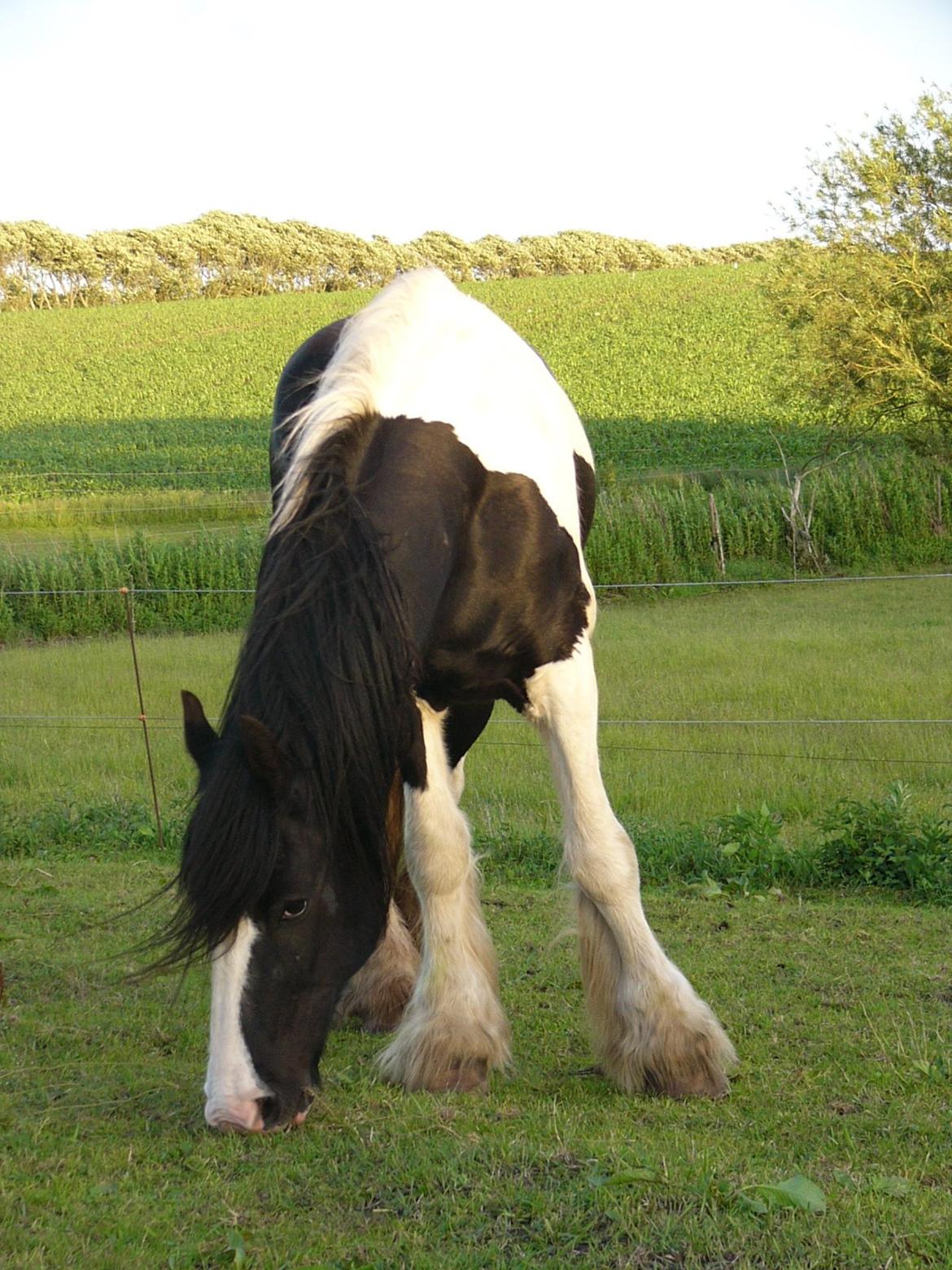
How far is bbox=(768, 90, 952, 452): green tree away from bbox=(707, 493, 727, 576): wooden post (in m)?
3.52

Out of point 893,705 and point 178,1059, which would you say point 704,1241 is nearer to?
point 178,1059

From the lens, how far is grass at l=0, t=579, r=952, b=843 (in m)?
6.92

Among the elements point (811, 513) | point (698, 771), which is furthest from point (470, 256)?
point (698, 771)

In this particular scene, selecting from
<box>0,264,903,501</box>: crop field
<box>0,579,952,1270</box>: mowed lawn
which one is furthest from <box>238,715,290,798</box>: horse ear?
<box>0,264,903,501</box>: crop field

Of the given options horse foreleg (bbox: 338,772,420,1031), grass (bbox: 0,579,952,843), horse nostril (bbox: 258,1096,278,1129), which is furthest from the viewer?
grass (bbox: 0,579,952,843)

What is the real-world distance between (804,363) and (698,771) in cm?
2086

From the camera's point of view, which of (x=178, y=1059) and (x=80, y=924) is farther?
(x=80, y=924)

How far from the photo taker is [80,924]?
4.96 m

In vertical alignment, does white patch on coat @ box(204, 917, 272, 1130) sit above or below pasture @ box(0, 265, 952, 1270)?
above

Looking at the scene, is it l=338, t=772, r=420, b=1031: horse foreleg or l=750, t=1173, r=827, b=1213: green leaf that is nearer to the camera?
l=750, t=1173, r=827, b=1213: green leaf

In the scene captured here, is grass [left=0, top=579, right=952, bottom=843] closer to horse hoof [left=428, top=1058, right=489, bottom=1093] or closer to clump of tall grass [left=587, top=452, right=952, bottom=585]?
clump of tall grass [left=587, top=452, right=952, bottom=585]

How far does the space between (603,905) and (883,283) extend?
16695 mm

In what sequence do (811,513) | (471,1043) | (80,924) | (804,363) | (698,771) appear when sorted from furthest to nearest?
(804,363), (811,513), (698,771), (80,924), (471,1043)

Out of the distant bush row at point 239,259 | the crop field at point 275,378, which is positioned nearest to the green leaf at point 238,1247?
the crop field at point 275,378
